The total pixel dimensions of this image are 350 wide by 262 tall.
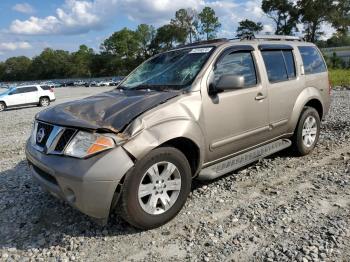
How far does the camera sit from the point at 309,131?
5891 mm

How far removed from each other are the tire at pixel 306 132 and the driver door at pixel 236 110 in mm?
960

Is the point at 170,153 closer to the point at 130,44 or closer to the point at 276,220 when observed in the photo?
the point at 276,220

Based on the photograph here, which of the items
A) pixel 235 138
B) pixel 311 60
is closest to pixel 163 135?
pixel 235 138

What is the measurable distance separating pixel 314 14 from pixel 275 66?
61.9m

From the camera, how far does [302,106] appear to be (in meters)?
5.51

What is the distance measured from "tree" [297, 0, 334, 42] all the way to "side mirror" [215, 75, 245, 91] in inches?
2342

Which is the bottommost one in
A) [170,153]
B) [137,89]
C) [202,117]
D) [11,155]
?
[11,155]

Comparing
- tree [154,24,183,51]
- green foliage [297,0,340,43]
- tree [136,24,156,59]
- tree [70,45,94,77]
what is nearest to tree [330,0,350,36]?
green foliage [297,0,340,43]

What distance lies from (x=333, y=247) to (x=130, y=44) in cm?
11027

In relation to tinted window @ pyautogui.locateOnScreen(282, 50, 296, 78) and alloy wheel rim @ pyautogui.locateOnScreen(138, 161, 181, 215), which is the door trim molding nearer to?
alloy wheel rim @ pyautogui.locateOnScreen(138, 161, 181, 215)

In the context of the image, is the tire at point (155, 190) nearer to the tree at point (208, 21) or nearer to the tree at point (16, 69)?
the tree at point (208, 21)

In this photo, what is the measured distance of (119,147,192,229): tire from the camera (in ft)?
11.1

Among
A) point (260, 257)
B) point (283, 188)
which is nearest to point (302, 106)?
point (283, 188)

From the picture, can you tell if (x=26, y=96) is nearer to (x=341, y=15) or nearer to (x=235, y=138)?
(x=235, y=138)
